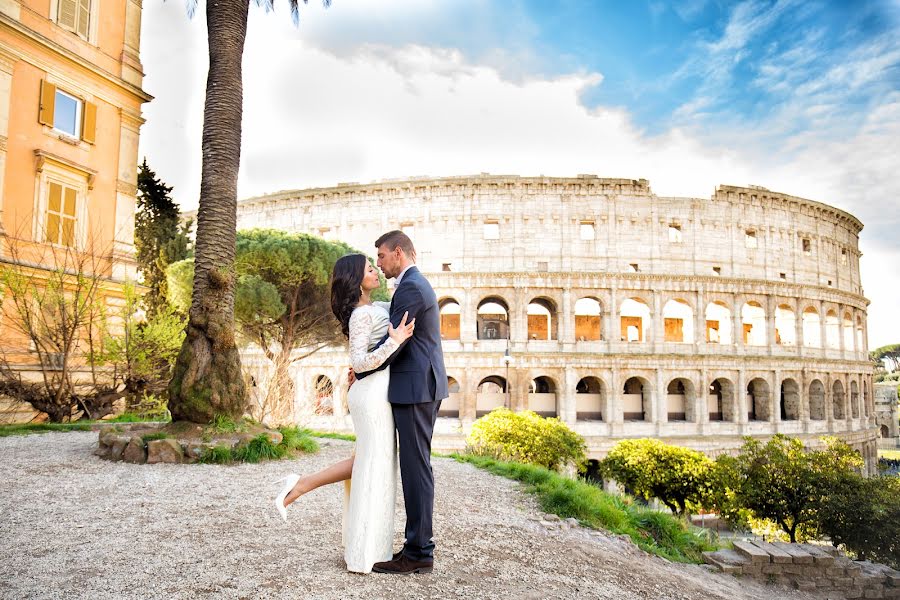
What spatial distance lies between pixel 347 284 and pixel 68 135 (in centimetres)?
1458

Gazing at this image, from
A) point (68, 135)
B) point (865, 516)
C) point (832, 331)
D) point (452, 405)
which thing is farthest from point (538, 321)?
point (68, 135)


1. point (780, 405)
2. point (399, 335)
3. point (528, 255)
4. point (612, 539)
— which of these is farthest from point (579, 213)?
point (399, 335)

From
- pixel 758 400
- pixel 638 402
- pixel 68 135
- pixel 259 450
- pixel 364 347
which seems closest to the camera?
pixel 364 347

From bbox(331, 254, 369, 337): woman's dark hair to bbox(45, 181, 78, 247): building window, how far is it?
13.1m

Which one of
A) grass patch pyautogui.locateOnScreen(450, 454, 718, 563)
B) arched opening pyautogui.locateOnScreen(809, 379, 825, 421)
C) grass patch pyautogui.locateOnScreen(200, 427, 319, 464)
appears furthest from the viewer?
arched opening pyautogui.locateOnScreen(809, 379, 825, 421)

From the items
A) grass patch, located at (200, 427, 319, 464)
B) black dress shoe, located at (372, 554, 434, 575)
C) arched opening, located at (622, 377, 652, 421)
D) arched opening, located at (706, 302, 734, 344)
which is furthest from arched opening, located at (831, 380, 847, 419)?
black dress shoe, located at (372, 554, 434, 575)

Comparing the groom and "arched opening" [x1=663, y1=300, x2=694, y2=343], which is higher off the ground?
"arched opening" [x1=663, y1=300, x2=694, y2=343]

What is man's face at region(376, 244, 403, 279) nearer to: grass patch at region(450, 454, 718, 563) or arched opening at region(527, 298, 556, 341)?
grass patch at region(450, 454, 718, 563)

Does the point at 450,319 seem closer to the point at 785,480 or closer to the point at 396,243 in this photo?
the point at 785,480

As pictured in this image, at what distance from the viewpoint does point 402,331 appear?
3.01 m

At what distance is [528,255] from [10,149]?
19024mm

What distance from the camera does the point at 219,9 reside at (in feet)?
27.9

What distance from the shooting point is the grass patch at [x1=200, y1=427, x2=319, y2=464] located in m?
6.99

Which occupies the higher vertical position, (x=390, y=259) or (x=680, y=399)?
(x=390, y=259)
